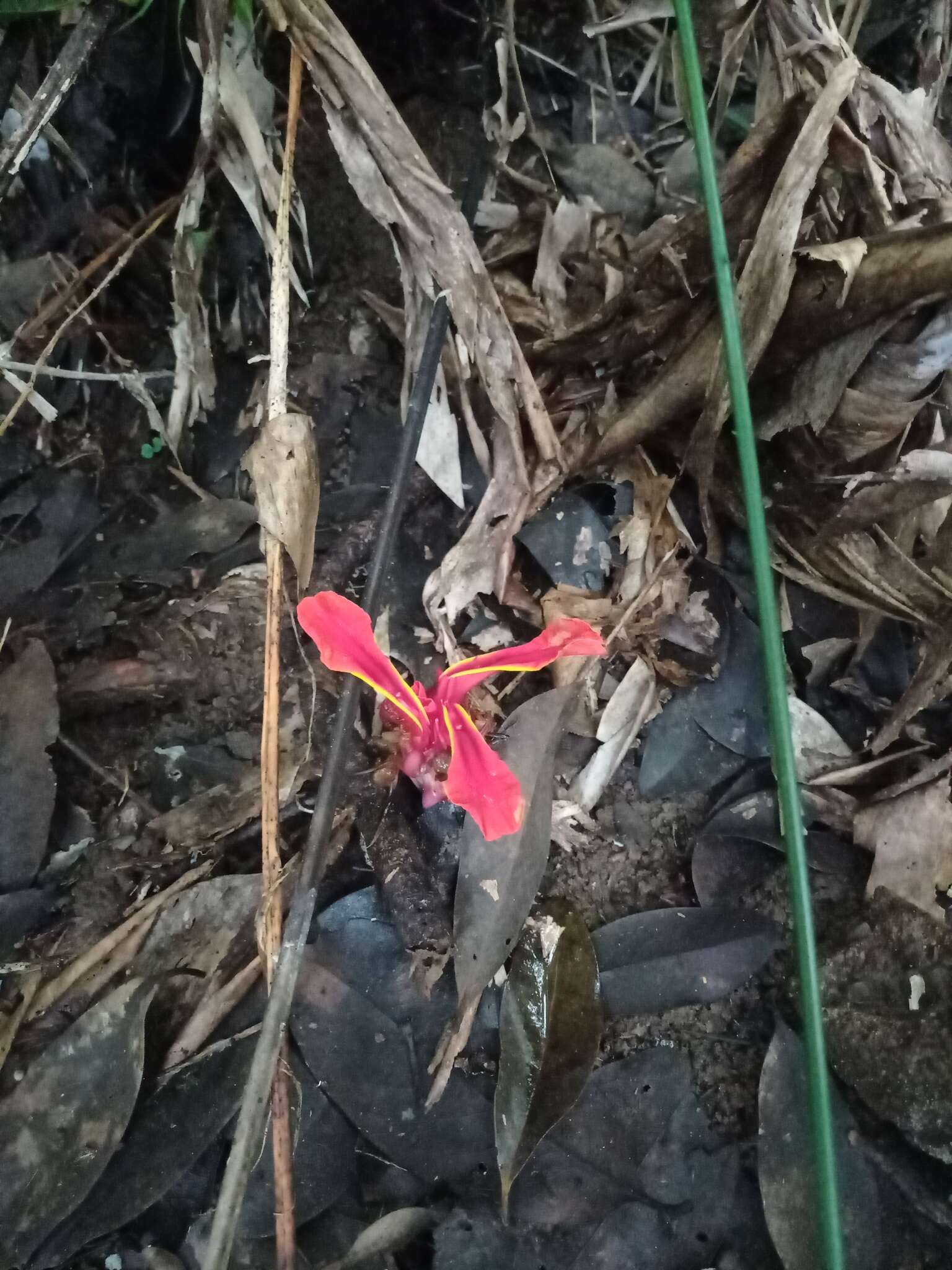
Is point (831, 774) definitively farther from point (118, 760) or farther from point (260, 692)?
point (118, 760)

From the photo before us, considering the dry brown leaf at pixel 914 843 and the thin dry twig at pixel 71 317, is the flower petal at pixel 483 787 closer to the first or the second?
the dry brown leaf at pixel 914 843

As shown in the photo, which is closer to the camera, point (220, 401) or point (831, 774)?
point (831, 774)

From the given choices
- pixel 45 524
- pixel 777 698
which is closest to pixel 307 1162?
pixel 777 698

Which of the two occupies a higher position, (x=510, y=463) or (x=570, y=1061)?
(x=510, y=463)

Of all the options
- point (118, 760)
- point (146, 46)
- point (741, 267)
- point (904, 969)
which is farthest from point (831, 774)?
point (146, 46)

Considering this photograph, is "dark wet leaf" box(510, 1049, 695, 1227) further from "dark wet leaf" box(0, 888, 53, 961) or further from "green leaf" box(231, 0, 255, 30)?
"green leaf" box(231, 0, 255, 30)

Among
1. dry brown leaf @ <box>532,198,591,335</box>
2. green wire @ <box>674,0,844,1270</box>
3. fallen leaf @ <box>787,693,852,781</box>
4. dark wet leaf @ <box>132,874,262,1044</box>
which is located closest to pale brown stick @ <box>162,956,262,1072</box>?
dark wet leaf @ <box>132,874,262,1044</box>

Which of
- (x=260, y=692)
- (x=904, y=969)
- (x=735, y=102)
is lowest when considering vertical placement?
→ (x=904, y=969)
